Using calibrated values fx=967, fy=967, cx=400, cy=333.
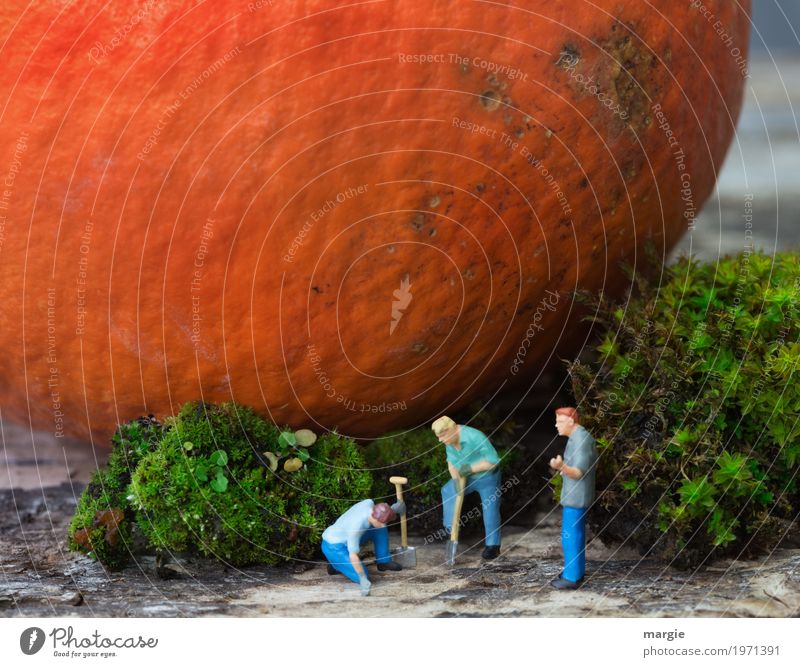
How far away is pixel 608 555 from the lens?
3.89m

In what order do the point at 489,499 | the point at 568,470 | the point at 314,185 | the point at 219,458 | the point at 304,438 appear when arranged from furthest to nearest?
1. the point at 304,438
2. the point at 489,499
3. the point at 219,458
4. the point at 314,185
5. the point at 568,470

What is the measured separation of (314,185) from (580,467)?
4.79ft

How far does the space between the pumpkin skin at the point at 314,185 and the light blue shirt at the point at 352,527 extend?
0.60 m

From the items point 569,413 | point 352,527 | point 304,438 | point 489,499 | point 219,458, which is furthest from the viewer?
point 304,438

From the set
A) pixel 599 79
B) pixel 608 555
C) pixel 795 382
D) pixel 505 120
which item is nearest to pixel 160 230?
pixel 505 120

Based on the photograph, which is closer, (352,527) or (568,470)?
(568,470)

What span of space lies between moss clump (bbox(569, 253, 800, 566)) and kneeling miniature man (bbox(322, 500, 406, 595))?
87cm

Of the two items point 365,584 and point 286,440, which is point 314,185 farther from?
point 365,584

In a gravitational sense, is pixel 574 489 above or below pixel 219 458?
below

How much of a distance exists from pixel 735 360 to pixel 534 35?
4.94 feet

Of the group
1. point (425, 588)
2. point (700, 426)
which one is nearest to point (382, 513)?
point (425, 588)

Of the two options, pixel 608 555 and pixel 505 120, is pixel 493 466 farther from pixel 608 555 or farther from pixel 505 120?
pixel 505 120

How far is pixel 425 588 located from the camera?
12.0 ft

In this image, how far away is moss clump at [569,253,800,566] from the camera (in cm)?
365
